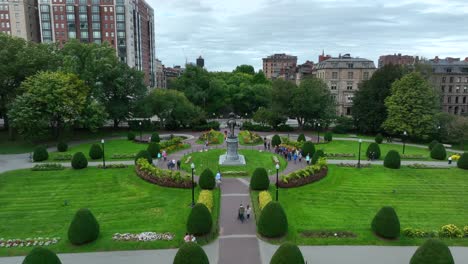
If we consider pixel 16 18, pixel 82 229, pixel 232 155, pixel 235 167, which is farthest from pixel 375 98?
pixel 16 18

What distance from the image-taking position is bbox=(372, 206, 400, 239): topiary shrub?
18766mm

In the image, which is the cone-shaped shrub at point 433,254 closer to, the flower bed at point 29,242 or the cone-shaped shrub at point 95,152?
the flower bed at point 29,242

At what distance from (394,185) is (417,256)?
620 inches

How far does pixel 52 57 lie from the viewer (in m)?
49.8

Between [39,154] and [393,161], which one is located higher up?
[39,154]

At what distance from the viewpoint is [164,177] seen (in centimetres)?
2833

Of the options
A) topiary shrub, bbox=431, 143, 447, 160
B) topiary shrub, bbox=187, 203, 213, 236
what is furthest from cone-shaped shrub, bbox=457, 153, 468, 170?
topiary shrub, bbox=187, 203, 213, 236

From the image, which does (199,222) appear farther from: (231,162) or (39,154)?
(39,154)

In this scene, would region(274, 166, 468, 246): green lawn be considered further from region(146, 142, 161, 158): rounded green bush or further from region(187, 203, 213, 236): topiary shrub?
region(146, 142, 161, 158): rounded green bush

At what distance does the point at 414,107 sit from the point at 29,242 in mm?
51397

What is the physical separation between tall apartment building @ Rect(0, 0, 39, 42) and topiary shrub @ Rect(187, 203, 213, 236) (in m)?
A: 88.0

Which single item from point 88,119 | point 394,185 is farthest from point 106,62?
point 394,185

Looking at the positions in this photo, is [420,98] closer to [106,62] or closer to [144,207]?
[144,207]

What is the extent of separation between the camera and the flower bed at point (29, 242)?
1834 centimetres
